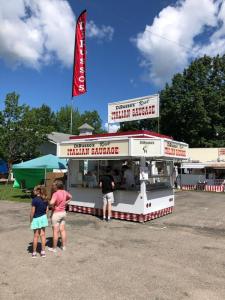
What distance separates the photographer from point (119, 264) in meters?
7.19

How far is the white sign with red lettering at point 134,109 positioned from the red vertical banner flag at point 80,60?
3707 millimetres

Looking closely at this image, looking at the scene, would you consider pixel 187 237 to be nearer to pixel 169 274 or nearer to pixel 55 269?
pixel 169 274

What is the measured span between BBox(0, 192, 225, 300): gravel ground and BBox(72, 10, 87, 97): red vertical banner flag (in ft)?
30.3

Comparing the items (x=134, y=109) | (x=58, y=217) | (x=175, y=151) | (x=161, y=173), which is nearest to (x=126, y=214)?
(x=175, y=151)

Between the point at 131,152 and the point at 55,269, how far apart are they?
6.05 meters

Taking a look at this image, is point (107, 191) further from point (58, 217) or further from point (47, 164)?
point (47, 164)

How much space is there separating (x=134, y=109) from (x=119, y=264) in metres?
9.00

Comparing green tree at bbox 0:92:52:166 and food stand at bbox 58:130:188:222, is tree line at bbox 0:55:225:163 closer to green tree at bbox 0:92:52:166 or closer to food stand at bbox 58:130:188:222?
green tree at bbox 0:92:52:166

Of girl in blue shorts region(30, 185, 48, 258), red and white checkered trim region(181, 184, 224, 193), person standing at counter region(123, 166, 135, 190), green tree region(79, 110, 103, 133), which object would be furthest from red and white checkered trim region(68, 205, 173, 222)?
→ green tree region(79, 110, 103, 133)

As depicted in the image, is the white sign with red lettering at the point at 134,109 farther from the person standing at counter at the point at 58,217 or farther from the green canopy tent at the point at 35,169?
the person standing at counter at the point at 58,217

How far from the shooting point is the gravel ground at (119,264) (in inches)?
223

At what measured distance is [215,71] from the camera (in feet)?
156

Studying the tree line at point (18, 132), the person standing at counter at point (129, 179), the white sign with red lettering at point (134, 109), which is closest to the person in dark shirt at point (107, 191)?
the person standing at counter at point (129, 179)

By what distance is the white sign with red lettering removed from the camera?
14.5 meters
